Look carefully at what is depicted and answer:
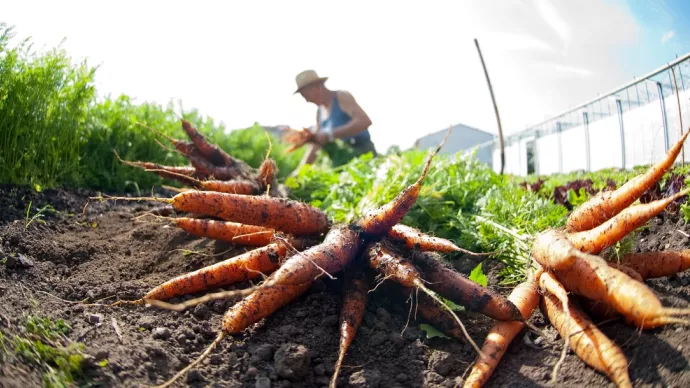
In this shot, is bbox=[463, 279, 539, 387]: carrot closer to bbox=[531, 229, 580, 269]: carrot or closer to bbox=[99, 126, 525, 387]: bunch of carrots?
bbox=[99, 126, 525, 387]: bunch of carrots

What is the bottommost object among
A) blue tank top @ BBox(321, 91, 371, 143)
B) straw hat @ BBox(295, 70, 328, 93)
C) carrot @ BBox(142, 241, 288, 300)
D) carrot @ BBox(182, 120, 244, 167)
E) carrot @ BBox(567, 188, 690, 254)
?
carrot @ BBox(142, 241, 288, 300)

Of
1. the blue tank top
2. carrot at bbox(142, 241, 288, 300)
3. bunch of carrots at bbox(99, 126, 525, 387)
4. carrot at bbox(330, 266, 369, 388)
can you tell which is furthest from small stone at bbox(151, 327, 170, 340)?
the blue tank top

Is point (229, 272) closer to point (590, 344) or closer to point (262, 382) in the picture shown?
point (262, 382)

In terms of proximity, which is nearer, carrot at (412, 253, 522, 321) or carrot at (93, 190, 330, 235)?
→ carrot at (412, 253, 522, 321)

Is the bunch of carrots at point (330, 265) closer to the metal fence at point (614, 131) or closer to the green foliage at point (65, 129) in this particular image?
the metal fence at point (614, 131)

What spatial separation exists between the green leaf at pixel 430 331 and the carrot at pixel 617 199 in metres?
0.93

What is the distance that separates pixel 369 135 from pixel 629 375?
5.67 m

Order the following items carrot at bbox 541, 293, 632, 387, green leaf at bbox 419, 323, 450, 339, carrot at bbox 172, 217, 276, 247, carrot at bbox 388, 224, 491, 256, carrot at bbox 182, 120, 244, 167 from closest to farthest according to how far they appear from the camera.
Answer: carrot at bbox 541, 293, 632, 387
green leaf at bbox 419, 323, 450, 339
carrot at bbox 388, 224, 491, 256
carrot at bbox 172, 217, 276, 247
carrot at bbox 182, 120, 244, 167

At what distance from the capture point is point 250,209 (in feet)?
8.39

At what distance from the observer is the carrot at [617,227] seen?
1.99 meters

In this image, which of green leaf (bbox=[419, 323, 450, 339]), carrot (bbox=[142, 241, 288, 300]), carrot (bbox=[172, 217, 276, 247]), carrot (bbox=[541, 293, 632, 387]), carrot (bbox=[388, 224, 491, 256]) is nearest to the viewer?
carrot (bbox=[541, 293, 632, 387])

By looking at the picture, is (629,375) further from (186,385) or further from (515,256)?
(186,385)

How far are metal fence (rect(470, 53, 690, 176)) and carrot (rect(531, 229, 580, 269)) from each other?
0.82 metres

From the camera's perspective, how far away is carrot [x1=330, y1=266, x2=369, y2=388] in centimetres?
191
